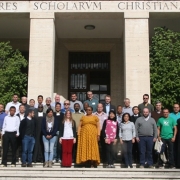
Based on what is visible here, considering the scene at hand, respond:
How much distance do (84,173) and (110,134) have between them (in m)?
1.40

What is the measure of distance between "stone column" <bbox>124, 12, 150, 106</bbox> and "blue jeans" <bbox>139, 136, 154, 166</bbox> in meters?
3.41

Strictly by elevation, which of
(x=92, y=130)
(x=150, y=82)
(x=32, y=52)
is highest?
(x=32, y=52)

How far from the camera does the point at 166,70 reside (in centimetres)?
1311

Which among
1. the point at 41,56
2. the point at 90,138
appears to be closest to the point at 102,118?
the point at 90,138

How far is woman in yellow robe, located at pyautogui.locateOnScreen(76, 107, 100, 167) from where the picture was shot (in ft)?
31.6

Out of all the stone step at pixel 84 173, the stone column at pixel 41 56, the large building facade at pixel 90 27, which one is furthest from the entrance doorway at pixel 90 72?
the stone step at pixel 84 173

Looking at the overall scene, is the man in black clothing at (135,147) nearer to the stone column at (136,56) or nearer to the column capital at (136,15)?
the stone column at (136,56)

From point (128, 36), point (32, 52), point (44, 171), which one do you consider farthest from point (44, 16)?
point (44, 171)

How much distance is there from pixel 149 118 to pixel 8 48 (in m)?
7.06

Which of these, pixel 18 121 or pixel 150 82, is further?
pixel 150 82

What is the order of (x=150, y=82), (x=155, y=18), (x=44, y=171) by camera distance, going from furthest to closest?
(x=155, y=18), (x=150, y=82), (x=44, y=171)

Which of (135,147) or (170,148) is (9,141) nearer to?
(135,147)

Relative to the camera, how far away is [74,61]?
1811 cm

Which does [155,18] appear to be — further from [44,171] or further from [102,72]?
[44,171]
